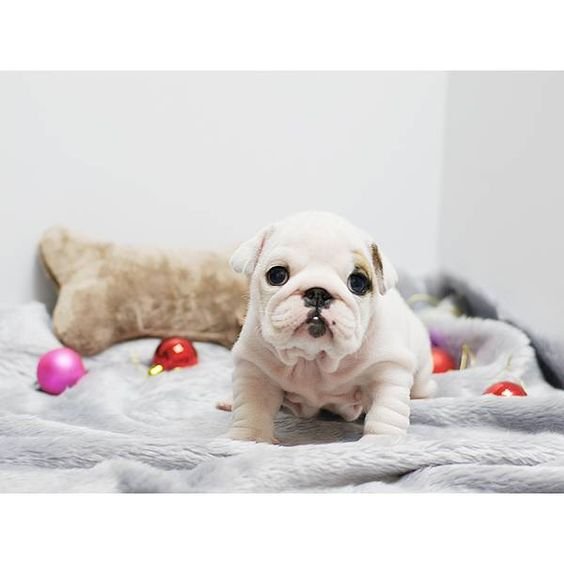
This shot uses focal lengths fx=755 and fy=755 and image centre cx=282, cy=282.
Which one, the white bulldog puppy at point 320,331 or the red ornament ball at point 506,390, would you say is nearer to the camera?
the white bulldog puppy at point 320,331

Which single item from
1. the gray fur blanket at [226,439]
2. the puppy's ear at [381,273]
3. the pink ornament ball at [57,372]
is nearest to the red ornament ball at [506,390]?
the gray fur blanket at [226,439]

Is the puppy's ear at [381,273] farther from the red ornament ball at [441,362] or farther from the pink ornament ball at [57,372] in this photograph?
the pink ornament ball at [57,372]

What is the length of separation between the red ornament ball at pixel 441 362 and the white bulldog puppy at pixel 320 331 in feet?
1.57

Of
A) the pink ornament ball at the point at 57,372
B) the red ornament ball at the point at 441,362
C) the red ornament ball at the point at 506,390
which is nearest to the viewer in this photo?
the red ornament ball at the point at 506,390

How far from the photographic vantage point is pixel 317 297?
3.61 ft

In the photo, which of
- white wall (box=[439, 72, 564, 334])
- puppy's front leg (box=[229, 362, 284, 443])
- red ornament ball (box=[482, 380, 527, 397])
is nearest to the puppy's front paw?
puppy's front leg (box=[229, 362, 284, 443])

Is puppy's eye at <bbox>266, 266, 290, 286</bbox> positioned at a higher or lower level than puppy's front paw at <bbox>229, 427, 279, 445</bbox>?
higher

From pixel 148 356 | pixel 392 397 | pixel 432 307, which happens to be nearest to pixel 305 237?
pixel 392 397

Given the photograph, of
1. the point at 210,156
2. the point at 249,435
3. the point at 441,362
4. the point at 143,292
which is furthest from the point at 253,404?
the point at 210,156

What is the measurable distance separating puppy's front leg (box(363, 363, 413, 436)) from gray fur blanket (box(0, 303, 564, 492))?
0.04 metres

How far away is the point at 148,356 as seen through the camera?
194 cm

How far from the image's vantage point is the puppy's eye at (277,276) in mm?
1146

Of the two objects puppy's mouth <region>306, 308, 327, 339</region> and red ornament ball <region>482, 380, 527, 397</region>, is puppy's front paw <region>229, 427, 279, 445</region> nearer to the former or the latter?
puppy's mouth <region>306, 308, 327, 339</region>

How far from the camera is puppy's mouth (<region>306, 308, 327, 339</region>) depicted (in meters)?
1.09
